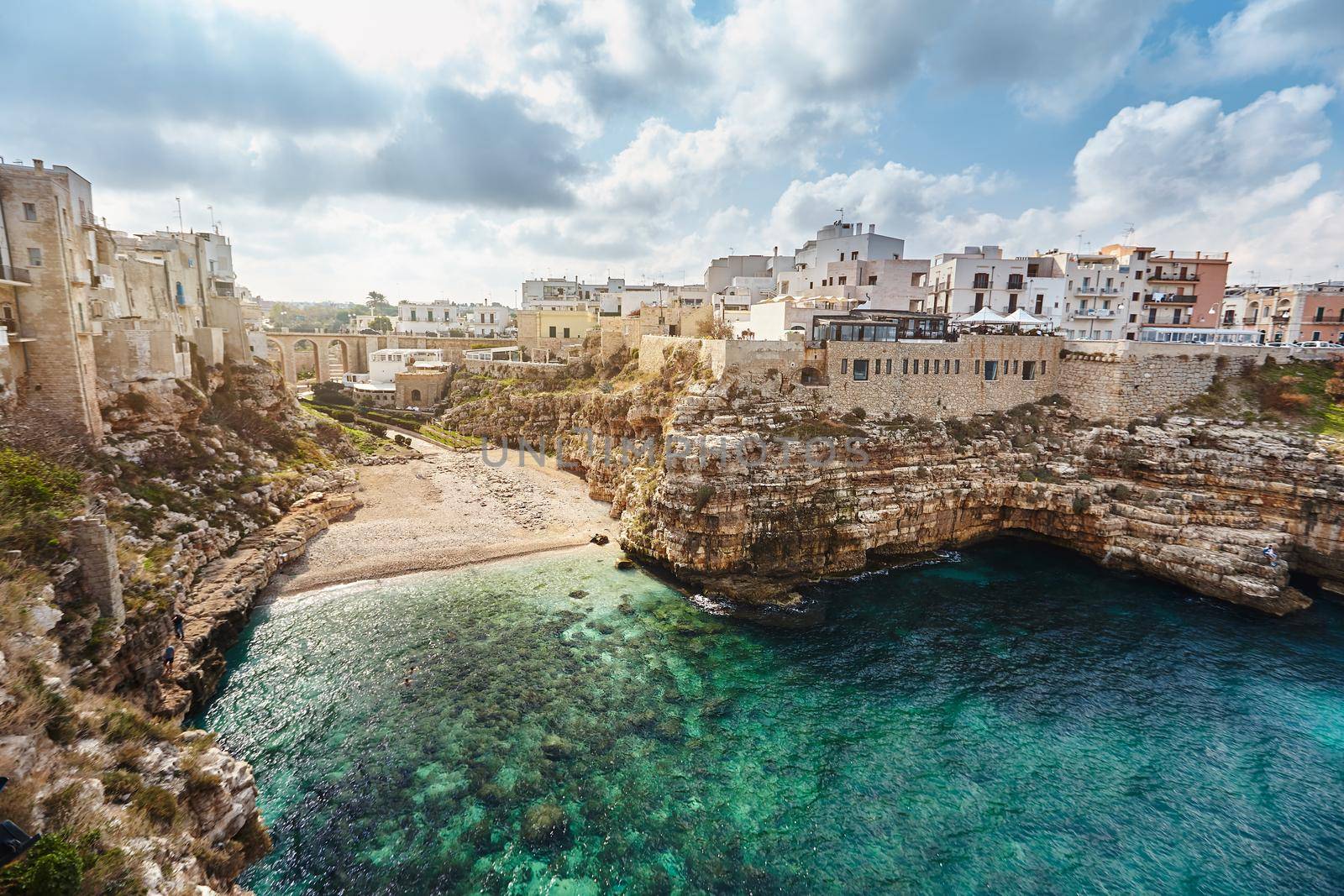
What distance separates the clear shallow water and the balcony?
18.4 m

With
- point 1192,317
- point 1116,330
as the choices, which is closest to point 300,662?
point 1116,330

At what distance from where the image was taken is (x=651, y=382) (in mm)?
43281

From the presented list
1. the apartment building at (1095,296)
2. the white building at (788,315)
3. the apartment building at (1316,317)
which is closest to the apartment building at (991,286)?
the apartment building at (1095,296)

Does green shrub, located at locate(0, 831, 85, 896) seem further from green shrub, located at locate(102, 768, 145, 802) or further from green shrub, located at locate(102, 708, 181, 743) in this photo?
green shrub, located at locate(102, 708, 181, 743)

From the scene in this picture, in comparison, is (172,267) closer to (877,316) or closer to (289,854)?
(289,854)

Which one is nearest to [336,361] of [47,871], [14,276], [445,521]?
[445,521]

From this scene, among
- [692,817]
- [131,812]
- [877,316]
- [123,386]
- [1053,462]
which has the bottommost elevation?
[692,817]

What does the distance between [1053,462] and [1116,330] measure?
23668mm

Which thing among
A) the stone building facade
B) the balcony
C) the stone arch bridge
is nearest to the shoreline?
the stone building facade

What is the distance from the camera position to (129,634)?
60.8 feet

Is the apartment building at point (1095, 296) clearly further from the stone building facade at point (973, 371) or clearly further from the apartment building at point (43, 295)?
the apartment building at point (43, 295)

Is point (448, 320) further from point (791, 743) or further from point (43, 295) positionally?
point (791, 743)

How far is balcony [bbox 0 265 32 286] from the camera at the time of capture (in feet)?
83.8

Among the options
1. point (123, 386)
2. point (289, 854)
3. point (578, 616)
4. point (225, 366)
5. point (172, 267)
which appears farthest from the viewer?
point (225, 366)
